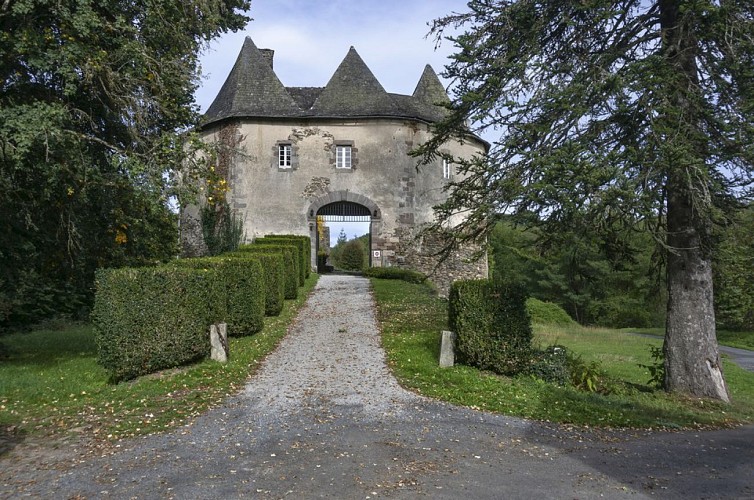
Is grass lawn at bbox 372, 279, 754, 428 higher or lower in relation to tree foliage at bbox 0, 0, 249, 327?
lower

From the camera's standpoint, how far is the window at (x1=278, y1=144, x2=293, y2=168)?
26.5m

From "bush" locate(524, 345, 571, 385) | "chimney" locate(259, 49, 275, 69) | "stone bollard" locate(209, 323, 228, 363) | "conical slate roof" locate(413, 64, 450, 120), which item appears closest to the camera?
"bush" locate(524, 345, 571, 385)

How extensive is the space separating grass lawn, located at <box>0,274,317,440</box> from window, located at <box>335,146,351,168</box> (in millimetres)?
15787

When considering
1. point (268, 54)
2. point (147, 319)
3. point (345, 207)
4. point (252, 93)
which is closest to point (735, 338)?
point (345, 207)

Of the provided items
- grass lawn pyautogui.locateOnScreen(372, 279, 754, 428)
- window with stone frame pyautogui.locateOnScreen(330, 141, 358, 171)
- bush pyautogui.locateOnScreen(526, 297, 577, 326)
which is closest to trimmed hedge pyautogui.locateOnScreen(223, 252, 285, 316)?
grass lawn pyautogui.locateOnScreen(372, 279, 754, 428)

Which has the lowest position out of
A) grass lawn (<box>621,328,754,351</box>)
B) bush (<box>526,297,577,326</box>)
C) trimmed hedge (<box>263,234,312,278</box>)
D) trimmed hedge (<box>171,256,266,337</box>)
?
grass lawn (<box>621,328,754,351</box>)

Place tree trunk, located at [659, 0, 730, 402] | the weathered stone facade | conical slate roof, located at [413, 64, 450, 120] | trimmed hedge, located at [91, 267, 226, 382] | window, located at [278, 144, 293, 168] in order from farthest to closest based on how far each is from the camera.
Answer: conical slate roof, located at [413, 64, 450, 120] → window, located at [278, 144, 293, 168] → the weathered stone facade → tree trunk, located at [659, 0, 730, 402] → trimmed hedge, located at [91, 267, 226, 382]

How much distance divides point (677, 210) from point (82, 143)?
1016 centimetres

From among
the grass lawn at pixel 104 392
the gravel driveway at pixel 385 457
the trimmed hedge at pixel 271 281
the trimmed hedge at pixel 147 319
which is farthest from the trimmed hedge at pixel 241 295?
the gravel driveway at pixel 385 457

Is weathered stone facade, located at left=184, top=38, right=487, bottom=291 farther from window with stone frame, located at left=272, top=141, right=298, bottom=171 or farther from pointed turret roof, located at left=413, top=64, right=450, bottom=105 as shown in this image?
pointed turret roof, located at left=413, top=64, right=450, bottom=105

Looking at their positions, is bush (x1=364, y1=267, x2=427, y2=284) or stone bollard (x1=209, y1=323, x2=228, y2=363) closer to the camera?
stone bollard (x1=209, y1=323, x2=228, y2=363)

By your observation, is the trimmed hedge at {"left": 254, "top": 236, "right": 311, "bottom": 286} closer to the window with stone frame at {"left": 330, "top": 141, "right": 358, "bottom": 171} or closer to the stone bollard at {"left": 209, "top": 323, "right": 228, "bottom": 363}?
the window with stone frame at {"left": 330, "top": 141, "right": 358, "bottom": 171}

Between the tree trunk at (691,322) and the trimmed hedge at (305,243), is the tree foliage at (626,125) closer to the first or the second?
the tree trunk at (691,322)

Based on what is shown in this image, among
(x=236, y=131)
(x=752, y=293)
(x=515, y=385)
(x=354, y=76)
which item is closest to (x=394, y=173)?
(x=354, y=76)
